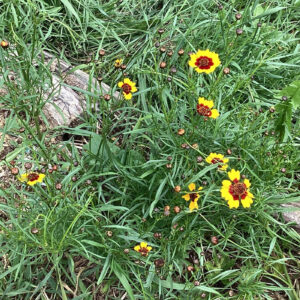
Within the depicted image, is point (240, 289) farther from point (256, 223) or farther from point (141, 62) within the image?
point (141, 62)

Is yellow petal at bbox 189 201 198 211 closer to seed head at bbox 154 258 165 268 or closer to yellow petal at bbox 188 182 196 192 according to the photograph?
yellow petal at bbox 188 182 196 192

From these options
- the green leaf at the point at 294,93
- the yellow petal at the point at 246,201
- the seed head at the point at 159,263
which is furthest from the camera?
the green leaf at the point at 294,93

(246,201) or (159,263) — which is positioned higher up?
(246,201)

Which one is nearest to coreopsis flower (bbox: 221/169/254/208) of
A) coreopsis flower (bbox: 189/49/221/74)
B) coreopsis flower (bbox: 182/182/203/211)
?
coreopsis flower (bbox: 182/182/203/211)

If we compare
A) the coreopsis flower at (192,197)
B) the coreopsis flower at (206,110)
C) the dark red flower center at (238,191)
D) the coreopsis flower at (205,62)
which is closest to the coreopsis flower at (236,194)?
the dark red flower center at (238,191)

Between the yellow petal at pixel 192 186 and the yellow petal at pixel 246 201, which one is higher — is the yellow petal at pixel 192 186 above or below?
above

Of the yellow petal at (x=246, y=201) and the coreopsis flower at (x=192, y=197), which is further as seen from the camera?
the coreopsis flower at (x=192, y=197)

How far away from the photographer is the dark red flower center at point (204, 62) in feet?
5.49

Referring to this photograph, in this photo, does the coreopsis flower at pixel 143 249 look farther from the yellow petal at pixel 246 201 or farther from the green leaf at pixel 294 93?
the green leaf at pixel 294 93

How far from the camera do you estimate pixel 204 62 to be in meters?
1.69

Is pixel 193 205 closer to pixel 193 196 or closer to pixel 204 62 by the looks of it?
pixel 193 196

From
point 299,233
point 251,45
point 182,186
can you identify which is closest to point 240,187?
point 182,186

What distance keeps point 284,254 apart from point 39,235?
3.69 ft

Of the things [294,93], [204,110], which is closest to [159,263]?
[204,110]
